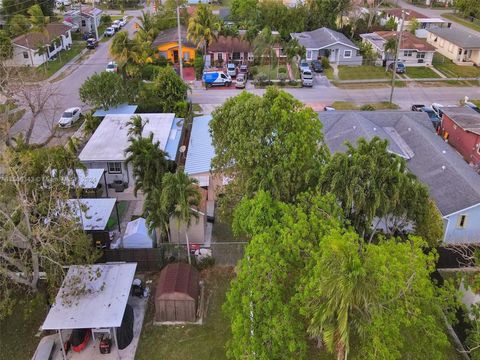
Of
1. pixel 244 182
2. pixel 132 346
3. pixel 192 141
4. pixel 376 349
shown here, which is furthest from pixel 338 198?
pixel 192 141

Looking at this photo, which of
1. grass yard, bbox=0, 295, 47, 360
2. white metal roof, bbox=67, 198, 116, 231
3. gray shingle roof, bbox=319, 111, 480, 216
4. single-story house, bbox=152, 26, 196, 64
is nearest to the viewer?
grass yard, bbox=0, 295, 47, 360

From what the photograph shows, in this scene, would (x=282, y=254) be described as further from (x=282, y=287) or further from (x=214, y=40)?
(x=214, y=40)

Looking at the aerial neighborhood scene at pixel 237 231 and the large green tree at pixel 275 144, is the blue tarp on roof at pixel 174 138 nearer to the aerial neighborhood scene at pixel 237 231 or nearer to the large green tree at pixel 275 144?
the aerial neighborhood scene at pixel 237 231

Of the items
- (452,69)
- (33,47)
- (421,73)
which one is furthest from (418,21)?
(33,47)

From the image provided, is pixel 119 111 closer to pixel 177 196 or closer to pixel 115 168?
pixel 115 168

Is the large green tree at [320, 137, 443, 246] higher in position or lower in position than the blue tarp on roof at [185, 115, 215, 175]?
higher

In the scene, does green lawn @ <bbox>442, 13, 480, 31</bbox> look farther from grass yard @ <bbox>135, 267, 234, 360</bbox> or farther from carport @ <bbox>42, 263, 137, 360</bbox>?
carport @ <bbox>42, 263, 137, 360</bbox>

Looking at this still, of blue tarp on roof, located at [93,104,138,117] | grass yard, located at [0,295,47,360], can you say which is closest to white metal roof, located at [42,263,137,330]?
grass yard, located at [0,295,47,360]

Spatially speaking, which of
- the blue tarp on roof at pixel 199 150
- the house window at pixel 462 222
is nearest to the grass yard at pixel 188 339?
the blue tarp on roof at pixel 199 150

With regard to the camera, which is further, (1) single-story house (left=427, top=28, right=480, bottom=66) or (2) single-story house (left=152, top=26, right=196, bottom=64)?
(1) single-story house (left=427, top=28, right=480, bottom=66)
